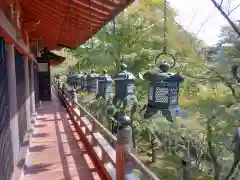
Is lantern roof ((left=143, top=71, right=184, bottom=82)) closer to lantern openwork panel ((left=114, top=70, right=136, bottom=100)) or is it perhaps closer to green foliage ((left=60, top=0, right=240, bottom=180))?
lantern openwork panel ((left=114, top=70, right=136, bottom=100))

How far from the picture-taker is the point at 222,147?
30.8 feet

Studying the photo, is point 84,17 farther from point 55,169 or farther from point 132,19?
point 132,19

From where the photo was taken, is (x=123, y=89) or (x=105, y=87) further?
Answer: (x=105, y=87)

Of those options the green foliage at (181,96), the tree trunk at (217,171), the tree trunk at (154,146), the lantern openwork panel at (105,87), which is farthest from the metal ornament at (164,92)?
the tree trunk at (154,146)

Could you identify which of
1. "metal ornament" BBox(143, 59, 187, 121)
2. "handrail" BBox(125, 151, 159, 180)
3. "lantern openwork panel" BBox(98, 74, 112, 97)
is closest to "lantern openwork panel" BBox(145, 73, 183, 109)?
"metal ornament" BBox(143, 59, 187, 121)

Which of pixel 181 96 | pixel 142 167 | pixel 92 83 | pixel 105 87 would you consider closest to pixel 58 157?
pixel 105 87

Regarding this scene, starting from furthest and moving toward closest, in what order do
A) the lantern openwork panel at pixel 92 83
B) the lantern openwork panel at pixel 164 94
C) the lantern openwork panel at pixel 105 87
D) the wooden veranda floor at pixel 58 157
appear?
1. the lantern openwork panel at pixel 92 83
2. the lantern openwork panel at pixel 105 87
3. the wooden veranda floor at pixel 58 157
4. the lantern openwork panel at pixel 164 94

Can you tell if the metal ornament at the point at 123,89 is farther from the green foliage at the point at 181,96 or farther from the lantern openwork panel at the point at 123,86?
the green foliage at the point at 181,96

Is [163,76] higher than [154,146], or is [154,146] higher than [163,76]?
[163,76]

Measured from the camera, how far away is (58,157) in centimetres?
545

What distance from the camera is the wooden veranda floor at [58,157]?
455 cm

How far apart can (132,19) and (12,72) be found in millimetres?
10912

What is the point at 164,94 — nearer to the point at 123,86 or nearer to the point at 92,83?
the point at 123,86

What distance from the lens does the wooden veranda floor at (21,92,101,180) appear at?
4.55m
